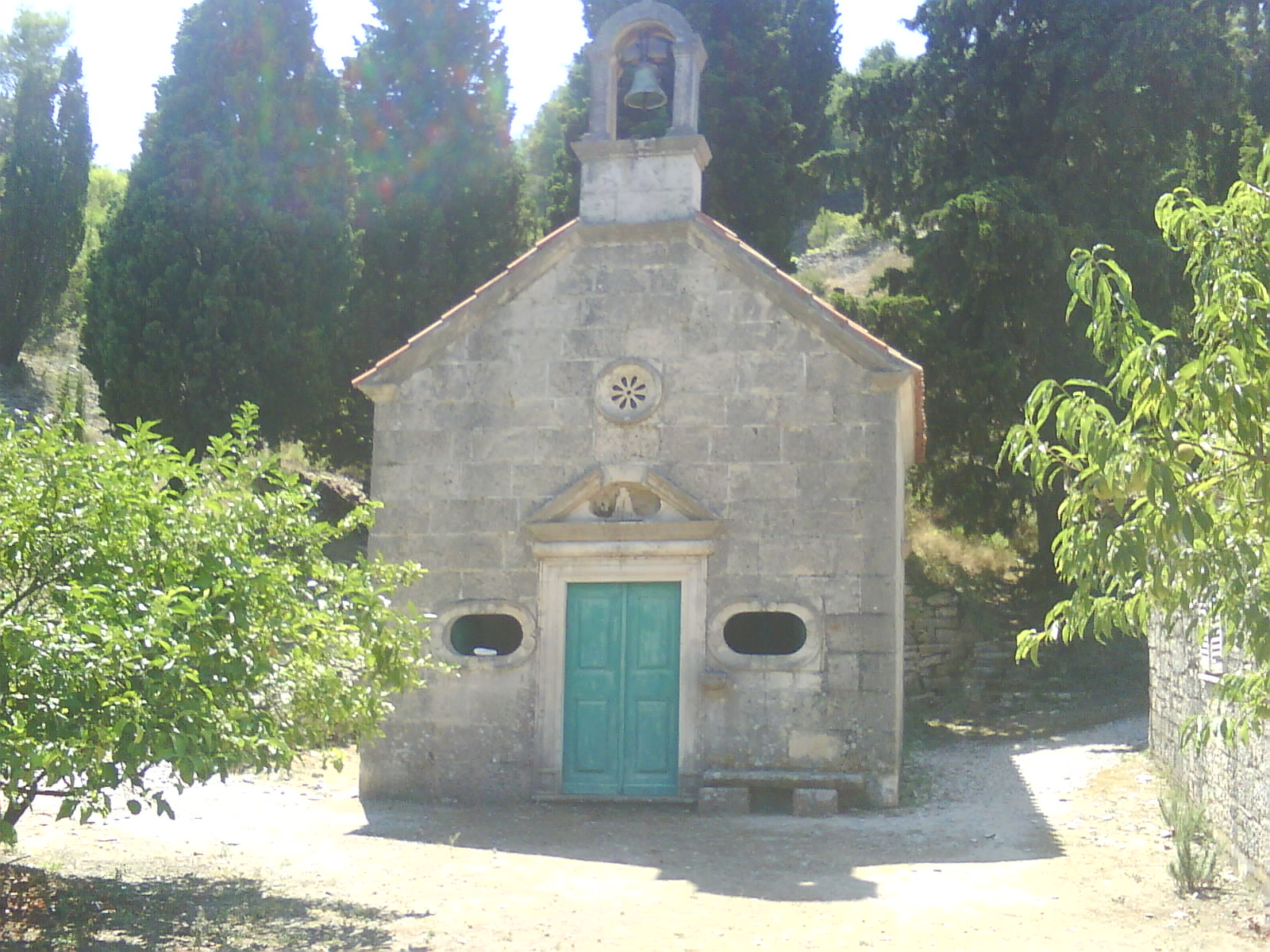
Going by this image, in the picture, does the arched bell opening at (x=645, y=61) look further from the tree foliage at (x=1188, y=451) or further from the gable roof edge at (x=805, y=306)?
the tree foliage at (x=1188, y=451)

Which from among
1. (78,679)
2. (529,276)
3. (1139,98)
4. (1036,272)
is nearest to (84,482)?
(78,679)

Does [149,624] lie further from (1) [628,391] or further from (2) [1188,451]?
(1) [628,391]

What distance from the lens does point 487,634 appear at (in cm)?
1231

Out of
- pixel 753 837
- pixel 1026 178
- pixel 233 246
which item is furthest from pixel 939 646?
pixel 233 246

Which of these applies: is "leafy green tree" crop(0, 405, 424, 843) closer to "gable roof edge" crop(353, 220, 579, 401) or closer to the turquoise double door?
the turquoise double door

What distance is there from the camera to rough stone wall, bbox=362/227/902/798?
10562mm

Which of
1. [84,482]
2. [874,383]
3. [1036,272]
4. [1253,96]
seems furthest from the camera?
[1253,96]

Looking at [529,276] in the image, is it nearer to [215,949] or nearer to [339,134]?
[215,949]

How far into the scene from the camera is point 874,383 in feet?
35.4

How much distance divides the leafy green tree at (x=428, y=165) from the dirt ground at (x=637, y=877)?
12068mm

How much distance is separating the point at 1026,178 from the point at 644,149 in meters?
10.1

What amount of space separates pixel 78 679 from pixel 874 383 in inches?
287

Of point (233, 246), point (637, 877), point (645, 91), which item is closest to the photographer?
point (637, 877)

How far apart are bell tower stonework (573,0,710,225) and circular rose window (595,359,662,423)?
136cm
